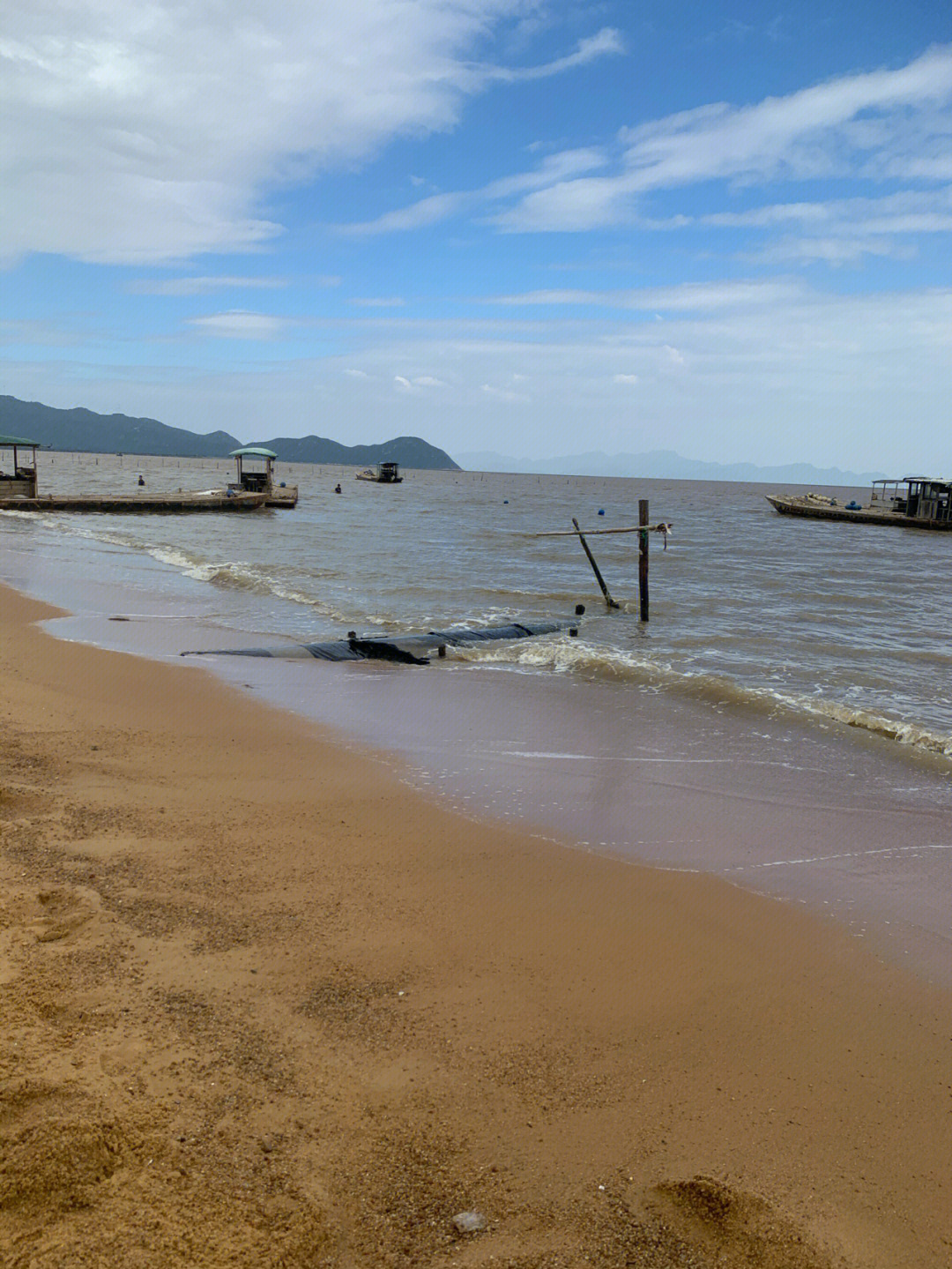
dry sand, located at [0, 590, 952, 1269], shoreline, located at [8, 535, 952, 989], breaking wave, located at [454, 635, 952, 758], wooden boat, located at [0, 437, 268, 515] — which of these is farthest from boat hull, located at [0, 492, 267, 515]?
dry sand, located at [0, 590, 952, 1269]

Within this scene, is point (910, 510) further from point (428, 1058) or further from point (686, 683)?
point (428, 1058)

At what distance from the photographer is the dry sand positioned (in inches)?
125

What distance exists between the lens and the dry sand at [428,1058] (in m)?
3.17

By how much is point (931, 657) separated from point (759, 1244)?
590 inches

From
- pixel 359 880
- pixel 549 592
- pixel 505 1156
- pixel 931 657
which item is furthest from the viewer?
pixel 549 592

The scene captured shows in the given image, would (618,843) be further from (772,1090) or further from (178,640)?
(178,640)

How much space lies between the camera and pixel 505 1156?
3561 mm

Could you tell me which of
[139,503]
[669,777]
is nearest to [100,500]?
[139,503]

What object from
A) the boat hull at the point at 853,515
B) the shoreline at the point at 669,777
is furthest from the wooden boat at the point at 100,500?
the boat hull at the point at 853,515

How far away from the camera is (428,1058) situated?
4.11 m

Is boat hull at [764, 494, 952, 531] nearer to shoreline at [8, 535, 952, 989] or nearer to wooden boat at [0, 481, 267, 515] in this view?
wooden boat at [0, 481, 267, 515]

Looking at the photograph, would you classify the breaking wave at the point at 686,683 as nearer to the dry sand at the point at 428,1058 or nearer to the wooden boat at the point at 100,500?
the dry sand at the point at 428,1058

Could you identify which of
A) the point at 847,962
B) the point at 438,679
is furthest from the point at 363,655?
the point at 847,962

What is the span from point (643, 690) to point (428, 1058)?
9.05m
